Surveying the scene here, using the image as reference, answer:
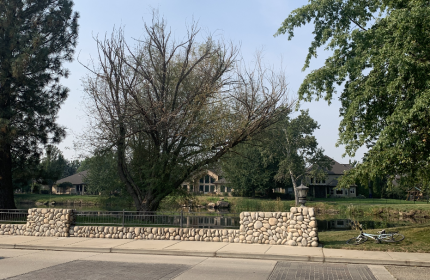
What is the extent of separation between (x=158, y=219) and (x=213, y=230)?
9.74 feet

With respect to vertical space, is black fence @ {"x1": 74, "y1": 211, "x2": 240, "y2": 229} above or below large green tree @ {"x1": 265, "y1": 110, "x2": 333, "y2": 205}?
below

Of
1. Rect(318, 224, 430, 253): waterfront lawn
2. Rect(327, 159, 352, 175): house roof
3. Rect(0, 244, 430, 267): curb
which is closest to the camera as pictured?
Rect(0, 244, 430, 267): curb

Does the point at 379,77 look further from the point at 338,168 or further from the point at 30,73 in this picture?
the point at 338,168

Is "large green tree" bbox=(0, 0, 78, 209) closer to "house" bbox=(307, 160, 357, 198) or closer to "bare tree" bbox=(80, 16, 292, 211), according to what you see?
"bare tree" bbox=(80, 16, 292, 211)

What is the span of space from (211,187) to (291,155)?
104 feet

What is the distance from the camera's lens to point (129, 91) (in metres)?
20.9

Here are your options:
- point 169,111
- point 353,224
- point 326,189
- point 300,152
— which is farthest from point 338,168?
point 169,111

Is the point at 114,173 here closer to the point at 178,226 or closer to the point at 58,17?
the point at 178,226

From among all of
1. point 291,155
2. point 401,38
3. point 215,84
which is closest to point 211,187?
point 291,155

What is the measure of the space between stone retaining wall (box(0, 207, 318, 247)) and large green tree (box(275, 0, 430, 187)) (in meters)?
2.72

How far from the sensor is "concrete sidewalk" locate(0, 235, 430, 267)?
11414 mm

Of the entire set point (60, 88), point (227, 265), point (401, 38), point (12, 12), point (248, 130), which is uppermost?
point (12, 12)

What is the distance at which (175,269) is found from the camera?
399 inches

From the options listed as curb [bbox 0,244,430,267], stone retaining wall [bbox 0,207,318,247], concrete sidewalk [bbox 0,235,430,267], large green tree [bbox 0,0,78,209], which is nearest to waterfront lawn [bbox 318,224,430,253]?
concrete sidewalk [bbox 0,235,430,267]
